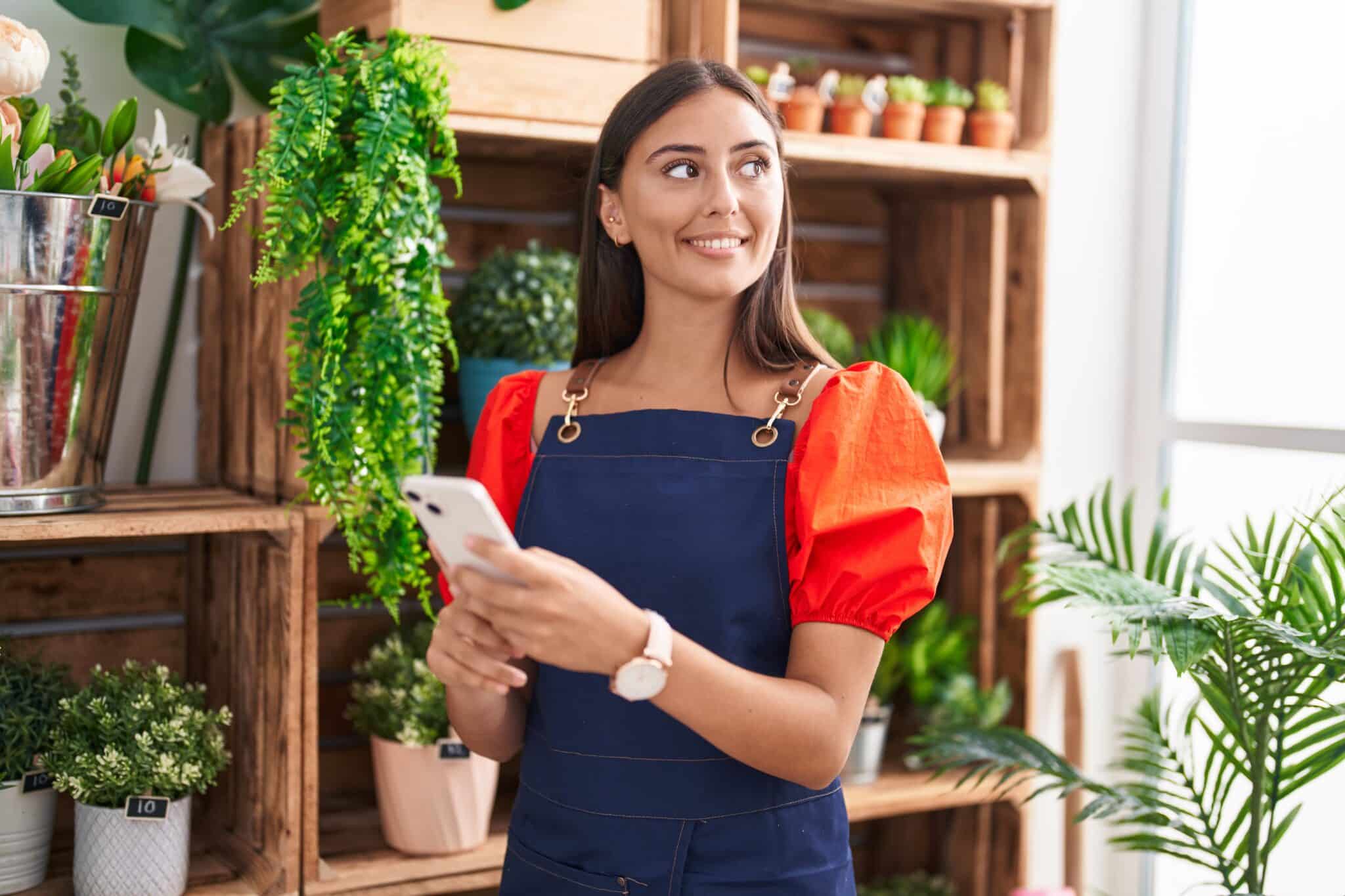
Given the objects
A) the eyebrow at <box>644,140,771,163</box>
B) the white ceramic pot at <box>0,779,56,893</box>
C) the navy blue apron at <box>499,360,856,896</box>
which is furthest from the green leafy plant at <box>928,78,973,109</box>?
the white ceramic pot at <box>0,779,56,893</box>

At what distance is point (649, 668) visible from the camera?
114cm

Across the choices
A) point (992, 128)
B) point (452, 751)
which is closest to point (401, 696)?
point (452, 751)

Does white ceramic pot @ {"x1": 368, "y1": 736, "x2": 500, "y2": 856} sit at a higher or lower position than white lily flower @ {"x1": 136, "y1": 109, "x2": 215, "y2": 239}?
lower

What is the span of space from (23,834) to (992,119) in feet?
6.04

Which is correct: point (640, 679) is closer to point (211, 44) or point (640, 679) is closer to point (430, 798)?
point (430, 798)

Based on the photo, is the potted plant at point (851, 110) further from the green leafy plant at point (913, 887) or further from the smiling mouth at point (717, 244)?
the green leafy plant at point (913, 887)

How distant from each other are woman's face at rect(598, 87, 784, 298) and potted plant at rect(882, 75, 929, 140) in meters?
0.89

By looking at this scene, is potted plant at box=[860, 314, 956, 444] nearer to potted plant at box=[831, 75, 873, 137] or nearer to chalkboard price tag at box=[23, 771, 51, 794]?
potted plant at box=[831, 75, 873, 137]

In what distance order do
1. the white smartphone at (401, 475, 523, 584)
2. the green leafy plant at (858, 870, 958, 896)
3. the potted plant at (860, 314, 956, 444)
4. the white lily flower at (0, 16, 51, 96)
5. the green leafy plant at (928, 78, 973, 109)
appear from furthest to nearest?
the green leafy plant at (858, 870, 958, 896), the potted plant at (860, 314, 956, 444), the green leafy plant at (928, 78, 973, 109), the white lily flower at (0, 16, 51, 96), the white smartphone at (401, 475, 523, 584)

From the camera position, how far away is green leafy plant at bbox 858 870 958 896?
2.55m

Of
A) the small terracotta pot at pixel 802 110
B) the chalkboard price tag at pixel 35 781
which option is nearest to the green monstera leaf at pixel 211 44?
the small terracotta pot at pixel 802 110

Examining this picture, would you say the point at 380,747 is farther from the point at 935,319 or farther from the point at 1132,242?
the point at 1132,242

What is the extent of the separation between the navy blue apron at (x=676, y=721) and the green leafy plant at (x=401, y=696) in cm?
52

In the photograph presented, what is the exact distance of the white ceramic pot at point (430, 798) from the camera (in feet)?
6.43
